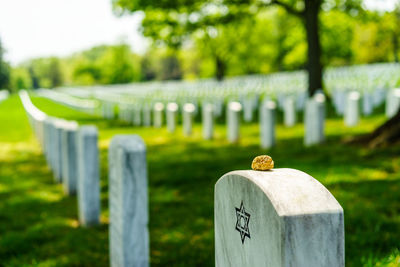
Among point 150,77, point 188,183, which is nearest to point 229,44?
point 188,183

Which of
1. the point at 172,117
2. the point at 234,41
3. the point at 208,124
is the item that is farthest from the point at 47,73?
the point at 208,124

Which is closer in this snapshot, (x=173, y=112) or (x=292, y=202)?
(x=292, y=202)

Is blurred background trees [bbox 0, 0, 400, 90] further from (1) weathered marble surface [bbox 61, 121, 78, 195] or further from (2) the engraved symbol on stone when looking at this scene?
(2) the engraved symbol on stone

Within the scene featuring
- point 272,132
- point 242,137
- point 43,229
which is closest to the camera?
point 43,229

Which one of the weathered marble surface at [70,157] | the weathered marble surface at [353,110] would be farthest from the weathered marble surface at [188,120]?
the weathered marble surface at [70,157]

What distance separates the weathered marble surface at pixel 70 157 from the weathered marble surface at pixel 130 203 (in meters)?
3.11

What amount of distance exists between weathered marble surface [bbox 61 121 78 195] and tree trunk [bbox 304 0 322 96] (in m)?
12.4

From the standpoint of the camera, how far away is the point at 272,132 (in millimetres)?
10078

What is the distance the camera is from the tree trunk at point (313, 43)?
57.7 ft

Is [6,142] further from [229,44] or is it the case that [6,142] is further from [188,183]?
[229,44]

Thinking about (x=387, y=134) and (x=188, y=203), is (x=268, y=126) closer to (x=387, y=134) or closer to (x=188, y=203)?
(x=387, y=134)

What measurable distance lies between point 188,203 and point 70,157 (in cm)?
192

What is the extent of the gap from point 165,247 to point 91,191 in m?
1.31

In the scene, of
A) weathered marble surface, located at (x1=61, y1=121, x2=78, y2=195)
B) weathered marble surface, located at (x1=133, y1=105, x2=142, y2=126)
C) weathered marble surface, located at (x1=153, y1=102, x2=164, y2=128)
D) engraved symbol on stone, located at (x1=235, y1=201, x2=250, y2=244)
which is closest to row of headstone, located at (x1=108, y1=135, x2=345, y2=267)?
engraved symbol on stone, located at (x1=235, y1=201, x2=250, y2=244)
